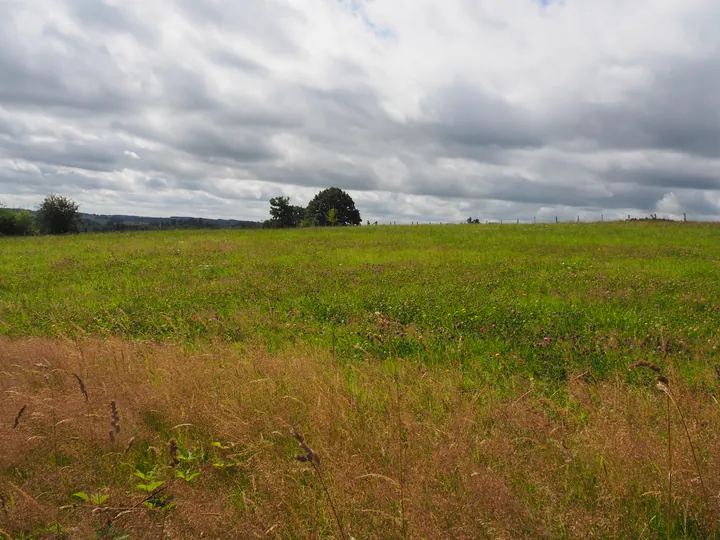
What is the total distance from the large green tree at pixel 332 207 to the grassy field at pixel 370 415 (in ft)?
261

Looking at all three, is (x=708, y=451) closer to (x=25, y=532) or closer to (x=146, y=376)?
(x=25, y=532)

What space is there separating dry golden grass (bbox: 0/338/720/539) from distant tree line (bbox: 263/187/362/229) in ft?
268

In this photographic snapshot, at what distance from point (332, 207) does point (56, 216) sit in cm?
4745

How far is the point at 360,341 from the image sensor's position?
27.1 feet

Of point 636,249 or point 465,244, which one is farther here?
point 465,244

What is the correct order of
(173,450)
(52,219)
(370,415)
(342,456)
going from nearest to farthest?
(173,450) → (342,456) → (370,415) → (52,219)

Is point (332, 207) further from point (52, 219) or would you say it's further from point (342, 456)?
point (342, 456)

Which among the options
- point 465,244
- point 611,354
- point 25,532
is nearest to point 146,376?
point 25,532

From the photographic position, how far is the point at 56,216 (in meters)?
65.6

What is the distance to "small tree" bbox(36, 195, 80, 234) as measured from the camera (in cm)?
6488

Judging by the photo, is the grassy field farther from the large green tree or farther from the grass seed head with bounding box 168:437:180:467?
the large green tree

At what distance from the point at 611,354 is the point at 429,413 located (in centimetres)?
426

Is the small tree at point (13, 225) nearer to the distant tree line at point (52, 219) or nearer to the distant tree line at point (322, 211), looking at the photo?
the distant tree line at point (52, 219)

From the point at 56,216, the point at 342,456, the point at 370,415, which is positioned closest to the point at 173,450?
the point at 342,456
